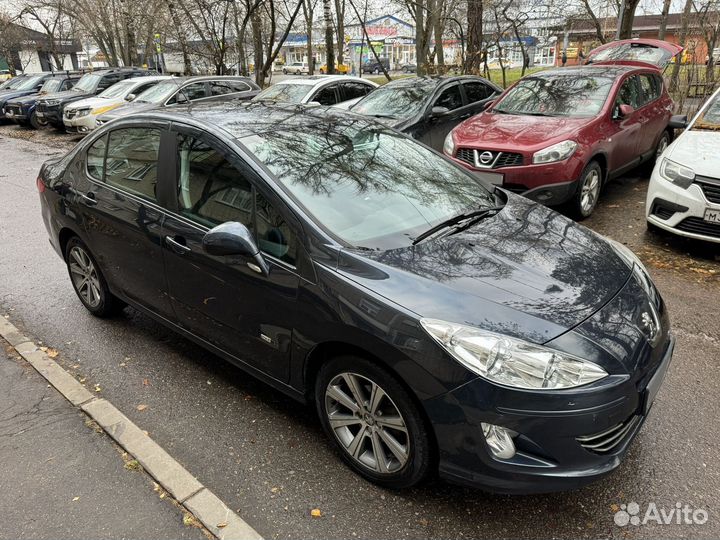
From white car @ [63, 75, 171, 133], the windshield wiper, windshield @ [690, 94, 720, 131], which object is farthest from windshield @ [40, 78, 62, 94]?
the windshield wiper

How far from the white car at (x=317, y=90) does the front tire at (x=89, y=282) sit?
6655 millimetres

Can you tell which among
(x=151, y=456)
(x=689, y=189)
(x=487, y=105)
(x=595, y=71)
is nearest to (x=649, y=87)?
(x=595, y=71)

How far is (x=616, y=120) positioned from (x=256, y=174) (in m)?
5.34

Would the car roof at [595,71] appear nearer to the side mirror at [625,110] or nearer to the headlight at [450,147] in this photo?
the side mirror at [625,110]

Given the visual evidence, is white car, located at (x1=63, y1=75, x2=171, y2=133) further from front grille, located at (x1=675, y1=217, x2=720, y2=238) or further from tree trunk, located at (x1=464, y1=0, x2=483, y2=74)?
front grille, located at (x1=675, y1=217, x2=720, y2=238)

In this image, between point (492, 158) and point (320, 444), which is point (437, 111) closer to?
point (492, 158)

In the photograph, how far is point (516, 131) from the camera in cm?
630

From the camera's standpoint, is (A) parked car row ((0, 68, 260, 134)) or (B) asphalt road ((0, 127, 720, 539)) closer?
(B) asphalt road ((0, 127, 720, 539))

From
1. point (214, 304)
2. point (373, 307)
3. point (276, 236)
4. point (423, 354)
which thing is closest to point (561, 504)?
point (423, 354)

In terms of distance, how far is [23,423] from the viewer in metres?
3.11

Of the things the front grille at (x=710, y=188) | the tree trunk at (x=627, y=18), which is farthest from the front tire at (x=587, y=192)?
the tree trunk at (x=627, y=18)

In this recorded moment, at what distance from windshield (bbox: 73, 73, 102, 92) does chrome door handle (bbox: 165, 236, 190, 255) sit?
1622cm

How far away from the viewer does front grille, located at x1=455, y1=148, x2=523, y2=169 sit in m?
5.93

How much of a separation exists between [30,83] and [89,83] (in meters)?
6.53
